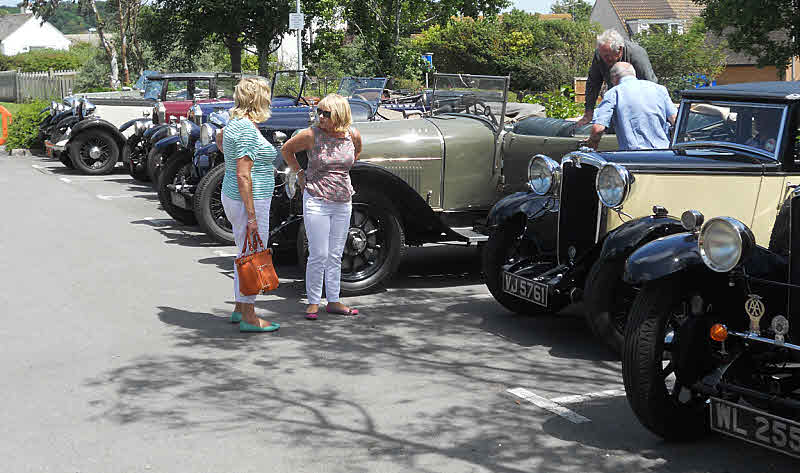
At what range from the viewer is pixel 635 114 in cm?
725

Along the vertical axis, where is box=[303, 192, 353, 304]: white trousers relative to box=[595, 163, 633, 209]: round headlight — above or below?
below

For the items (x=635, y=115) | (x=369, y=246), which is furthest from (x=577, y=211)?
(x=369, y=246)

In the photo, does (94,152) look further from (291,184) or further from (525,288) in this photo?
(525,288)

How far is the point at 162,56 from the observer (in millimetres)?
33344

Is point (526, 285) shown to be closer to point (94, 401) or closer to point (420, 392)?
point (420, 392)

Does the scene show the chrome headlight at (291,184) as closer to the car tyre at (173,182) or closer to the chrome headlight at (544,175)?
the chrome headlight at (544,175)

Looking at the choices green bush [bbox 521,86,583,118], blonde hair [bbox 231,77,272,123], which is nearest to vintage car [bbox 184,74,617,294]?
blonde hair [bbox 231,77,272,123]

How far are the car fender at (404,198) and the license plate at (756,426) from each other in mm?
4084

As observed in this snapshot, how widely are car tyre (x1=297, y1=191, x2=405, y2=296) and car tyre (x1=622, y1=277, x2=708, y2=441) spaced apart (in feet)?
11.2

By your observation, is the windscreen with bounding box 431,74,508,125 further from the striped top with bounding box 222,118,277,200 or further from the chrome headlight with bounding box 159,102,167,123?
the chrome headlight with bounding box 159,102,167,123

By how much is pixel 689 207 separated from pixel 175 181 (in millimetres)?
6931

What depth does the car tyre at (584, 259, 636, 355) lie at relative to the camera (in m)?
5.73

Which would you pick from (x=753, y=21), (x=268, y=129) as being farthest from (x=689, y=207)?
(x=753, y=21)

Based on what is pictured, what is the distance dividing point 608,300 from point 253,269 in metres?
2.44
